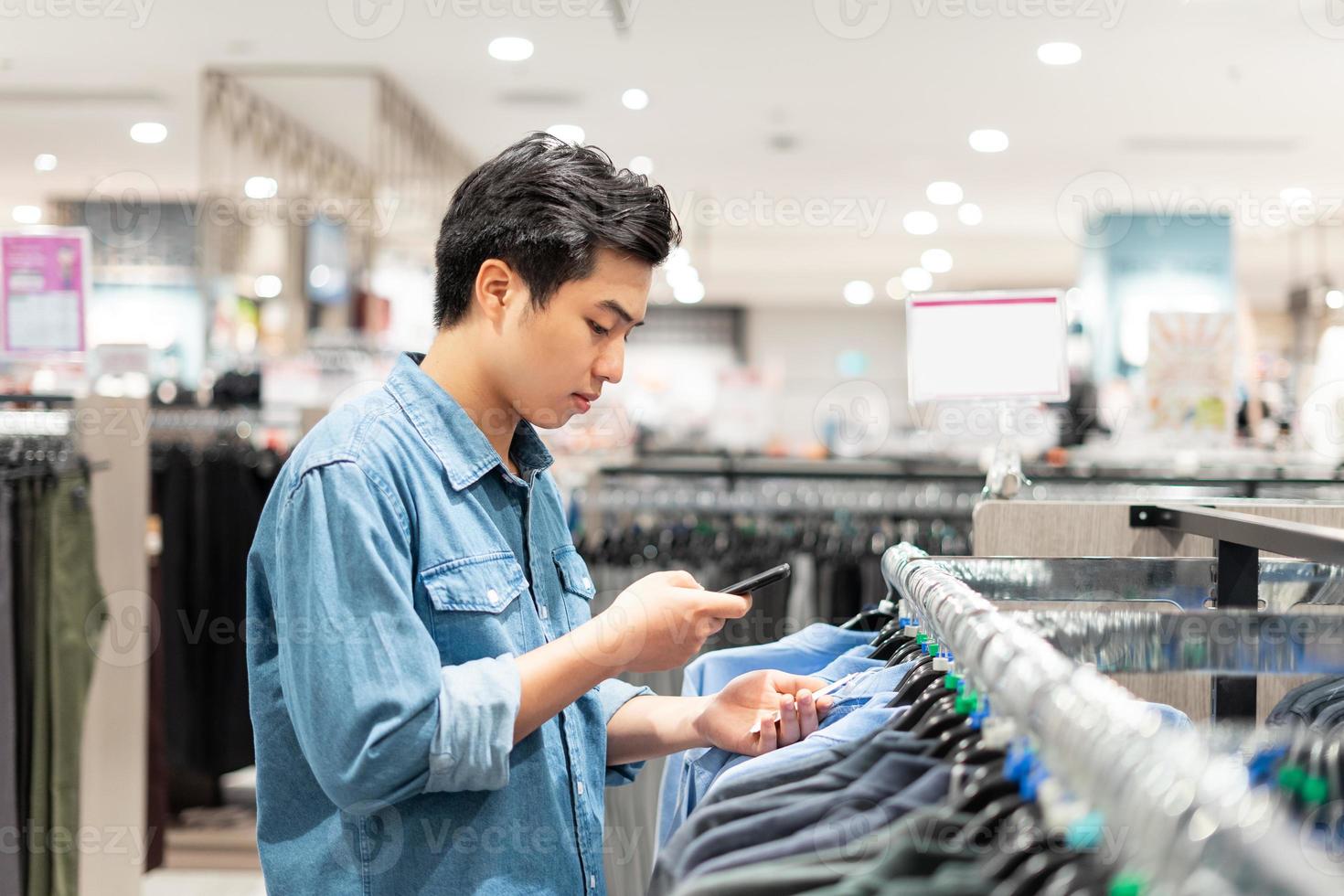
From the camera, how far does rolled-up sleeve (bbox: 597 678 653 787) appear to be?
1.58m

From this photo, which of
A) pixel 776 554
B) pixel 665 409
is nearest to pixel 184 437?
pixel 776 554

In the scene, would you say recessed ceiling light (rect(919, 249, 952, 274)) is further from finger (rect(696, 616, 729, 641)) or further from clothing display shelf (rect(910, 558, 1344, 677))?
clothing display shelf (rect(910, 558, 1344, 677))

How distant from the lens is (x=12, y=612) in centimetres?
250

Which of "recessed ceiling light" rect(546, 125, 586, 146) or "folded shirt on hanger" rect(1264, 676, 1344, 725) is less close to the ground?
"recessed ceiling light" rect(546, 125, 586, 146)

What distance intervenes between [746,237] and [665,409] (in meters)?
2.56

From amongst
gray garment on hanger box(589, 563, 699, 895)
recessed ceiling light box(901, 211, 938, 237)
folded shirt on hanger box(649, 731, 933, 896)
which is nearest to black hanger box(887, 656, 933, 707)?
folded shirt on hanger box(649, 731, 933, 896)

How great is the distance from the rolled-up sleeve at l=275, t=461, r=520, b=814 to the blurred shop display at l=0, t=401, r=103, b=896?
5.41 ft

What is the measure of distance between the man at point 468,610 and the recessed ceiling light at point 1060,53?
18.9 feet

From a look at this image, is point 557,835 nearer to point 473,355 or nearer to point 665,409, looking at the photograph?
point 473,355

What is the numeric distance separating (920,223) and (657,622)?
12.8m

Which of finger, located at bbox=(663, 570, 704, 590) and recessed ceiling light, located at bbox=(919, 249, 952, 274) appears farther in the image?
recessed ceiling light, located at bbox=(919, 249, 952, 274)

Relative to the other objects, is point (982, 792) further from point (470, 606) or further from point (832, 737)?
point (470, 606)

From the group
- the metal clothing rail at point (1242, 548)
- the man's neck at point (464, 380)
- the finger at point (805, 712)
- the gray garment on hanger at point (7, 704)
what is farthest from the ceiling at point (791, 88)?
the finger at point (805, 712)

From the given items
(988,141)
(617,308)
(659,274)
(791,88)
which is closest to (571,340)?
(617,308)
